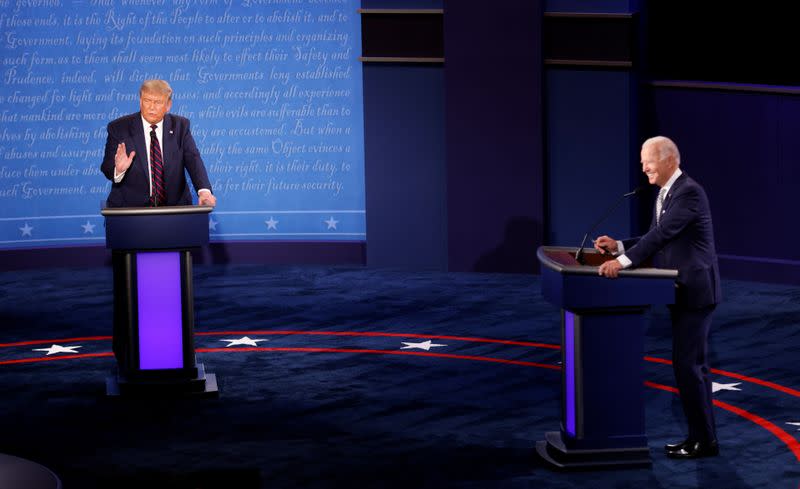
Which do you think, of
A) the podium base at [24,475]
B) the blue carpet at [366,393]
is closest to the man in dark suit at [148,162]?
the blue carpet at [366,393]

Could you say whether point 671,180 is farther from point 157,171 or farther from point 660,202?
point 157,171

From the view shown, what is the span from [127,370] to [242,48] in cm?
529

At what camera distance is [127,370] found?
8070 millimetres

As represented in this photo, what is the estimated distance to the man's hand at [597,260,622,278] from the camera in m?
6.15

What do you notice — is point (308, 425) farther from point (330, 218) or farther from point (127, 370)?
point (330, 218)

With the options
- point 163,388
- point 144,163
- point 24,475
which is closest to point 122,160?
point 144,163

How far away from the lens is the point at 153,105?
8.02 metres

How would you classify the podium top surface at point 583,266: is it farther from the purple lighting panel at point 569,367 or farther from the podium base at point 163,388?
the podium base at point 163,388

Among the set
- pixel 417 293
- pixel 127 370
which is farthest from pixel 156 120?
pixel 417 293

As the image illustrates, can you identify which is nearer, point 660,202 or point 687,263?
point 687,263

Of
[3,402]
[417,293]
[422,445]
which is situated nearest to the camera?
[422,445]

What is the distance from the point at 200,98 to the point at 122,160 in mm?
4879

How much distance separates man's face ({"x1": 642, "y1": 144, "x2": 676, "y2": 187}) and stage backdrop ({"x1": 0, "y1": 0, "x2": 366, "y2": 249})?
21.4 feet

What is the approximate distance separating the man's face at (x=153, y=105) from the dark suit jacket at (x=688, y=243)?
10.1 feet
